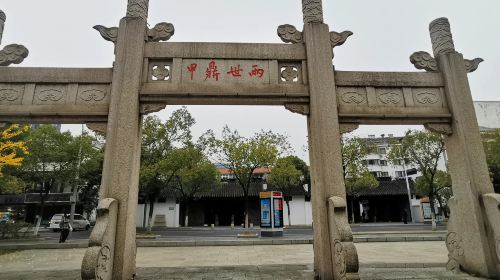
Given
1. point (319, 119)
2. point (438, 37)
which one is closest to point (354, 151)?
point (438, 37)

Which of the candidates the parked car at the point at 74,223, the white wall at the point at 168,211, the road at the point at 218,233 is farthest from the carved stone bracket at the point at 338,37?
the white wall at the point at 168,211

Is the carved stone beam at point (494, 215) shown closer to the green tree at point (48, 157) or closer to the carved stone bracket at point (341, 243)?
the carved stone bracket at point (341, 243)

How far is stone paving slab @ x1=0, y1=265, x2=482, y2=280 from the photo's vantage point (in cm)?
621

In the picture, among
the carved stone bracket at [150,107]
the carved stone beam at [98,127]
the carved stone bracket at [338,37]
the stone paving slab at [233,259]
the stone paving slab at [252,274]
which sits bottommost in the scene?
the stone paving slab at [233,259]

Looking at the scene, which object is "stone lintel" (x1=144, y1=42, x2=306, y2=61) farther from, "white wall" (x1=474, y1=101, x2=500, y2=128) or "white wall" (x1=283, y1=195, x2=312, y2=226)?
"white wall" (x1=474, y1=101, x2=500, y2=128)

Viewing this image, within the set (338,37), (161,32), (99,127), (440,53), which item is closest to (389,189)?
(440,53)

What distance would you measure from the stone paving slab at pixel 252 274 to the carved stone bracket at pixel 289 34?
16.7ft

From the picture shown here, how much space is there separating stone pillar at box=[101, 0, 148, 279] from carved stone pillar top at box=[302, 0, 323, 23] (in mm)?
3623

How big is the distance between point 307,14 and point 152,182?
15907 mm

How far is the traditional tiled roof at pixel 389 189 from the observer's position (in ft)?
116

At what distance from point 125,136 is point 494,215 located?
24.0 feet

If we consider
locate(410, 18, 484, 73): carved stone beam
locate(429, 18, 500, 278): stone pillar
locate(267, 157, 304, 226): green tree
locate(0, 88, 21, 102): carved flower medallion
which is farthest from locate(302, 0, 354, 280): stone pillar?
locate(267, 157, 304, 226): green tree

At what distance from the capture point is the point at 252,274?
21.9 feet

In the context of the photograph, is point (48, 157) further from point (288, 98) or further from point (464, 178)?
point (464, 178)
